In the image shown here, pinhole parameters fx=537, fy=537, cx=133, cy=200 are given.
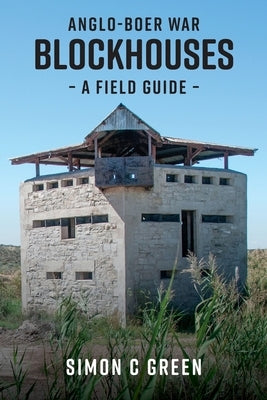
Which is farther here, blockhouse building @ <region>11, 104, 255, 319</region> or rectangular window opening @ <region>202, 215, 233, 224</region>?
rectangular window opening @ <region>202, 215, 233, 224</region>

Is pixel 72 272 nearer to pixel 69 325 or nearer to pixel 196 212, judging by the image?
pixel 196 212

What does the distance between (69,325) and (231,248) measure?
10033 mm

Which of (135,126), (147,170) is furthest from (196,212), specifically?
(135,126)

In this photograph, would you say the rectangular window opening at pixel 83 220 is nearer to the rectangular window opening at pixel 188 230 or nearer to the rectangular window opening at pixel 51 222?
the rectangular window opening at pixel 51 222

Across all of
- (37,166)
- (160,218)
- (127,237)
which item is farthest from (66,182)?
(160,218)

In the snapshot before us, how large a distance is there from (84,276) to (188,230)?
3116 mm

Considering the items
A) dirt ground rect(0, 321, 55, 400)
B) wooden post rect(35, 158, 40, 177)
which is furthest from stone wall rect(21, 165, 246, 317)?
dirt ground rect(0, 321, 55, 400)

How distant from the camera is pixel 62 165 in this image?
58.0 feet

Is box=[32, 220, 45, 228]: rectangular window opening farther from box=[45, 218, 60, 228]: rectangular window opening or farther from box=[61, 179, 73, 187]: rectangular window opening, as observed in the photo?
box=[61, 179, 73, 187]: rectangular window opening

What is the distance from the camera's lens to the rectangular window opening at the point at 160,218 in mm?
14016

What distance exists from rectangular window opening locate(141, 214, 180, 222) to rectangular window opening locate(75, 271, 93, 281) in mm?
2142

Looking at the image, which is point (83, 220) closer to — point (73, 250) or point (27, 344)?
point (73, 250)

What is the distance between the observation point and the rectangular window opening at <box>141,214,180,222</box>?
552 inches

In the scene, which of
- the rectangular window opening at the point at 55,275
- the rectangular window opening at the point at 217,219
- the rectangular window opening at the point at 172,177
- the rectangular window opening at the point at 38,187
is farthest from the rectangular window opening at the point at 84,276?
the rectangular window opening at the point at 217,219
